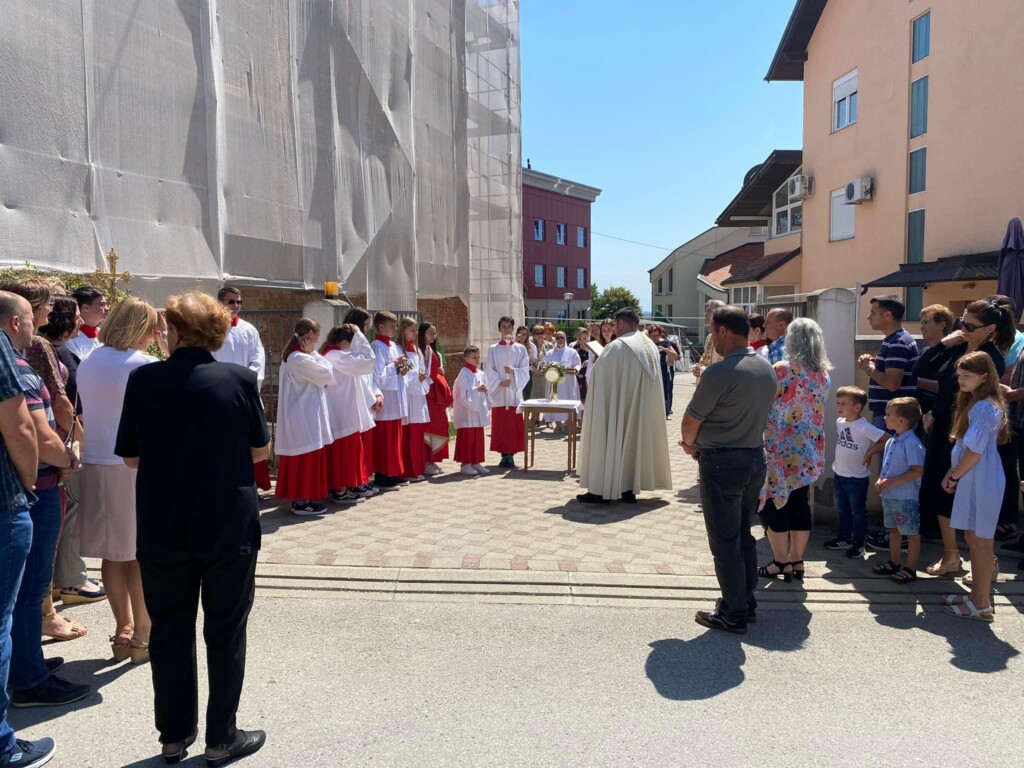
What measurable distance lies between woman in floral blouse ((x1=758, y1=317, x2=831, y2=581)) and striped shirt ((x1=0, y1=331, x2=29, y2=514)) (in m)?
4.50

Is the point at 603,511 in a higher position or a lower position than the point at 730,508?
lower

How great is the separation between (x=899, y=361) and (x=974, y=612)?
6.75 ft

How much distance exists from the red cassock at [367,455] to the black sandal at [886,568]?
497cm

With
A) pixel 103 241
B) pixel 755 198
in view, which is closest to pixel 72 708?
pixel 103 241

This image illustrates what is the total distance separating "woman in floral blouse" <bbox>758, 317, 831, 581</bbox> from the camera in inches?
214

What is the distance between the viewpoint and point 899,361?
6016 millimetres

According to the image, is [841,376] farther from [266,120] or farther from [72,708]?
[266,120]

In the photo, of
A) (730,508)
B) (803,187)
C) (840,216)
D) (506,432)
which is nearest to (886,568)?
(730,508)

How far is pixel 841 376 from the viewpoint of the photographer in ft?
23.5

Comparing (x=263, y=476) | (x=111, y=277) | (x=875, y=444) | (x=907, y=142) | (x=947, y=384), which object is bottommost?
(x=263, y=476)

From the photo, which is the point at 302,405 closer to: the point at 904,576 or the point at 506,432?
the point at 506,432

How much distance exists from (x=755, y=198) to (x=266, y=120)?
817 inches

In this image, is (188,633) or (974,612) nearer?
(188,633)

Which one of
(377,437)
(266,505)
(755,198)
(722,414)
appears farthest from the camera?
(755,198)
